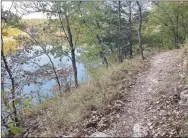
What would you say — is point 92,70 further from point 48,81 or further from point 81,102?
point 81,102

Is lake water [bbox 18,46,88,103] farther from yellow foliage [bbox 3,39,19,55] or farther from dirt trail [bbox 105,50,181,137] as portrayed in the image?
dirt trail [bbox 105,50,181,137]

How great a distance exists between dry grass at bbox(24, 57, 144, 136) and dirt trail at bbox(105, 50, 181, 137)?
239 mm

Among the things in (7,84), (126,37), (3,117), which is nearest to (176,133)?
(3,117)

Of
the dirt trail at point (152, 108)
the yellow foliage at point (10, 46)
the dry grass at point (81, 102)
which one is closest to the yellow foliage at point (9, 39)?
the yellow foliage at point (10, 46)

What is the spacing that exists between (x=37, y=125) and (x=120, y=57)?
341 cm

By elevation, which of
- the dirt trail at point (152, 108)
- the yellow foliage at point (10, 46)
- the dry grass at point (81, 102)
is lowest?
the dirt trail at point (152, 108)

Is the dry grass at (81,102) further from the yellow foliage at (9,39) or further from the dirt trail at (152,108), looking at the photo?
the yellow foliage at (9,39)

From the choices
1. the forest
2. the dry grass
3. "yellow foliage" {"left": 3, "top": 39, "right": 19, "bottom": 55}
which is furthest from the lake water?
the dry grass

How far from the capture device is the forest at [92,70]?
2630 millimetres

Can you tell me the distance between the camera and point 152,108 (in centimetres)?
313

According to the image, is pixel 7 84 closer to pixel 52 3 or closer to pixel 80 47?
pixel 52 3

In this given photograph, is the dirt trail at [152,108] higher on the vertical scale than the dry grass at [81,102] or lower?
lower

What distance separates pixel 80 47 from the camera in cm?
516

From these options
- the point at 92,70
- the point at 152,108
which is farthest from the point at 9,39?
the point at 152,108
